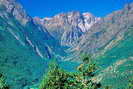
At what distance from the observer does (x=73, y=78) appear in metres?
50.0

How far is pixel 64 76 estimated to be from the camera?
168 ft

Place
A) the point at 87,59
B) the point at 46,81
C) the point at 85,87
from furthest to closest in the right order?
the point at 46,81 < the point at 87,59 < the point at 85,87

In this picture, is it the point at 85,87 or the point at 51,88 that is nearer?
the point at 85,87

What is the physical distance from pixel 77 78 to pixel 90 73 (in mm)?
2180

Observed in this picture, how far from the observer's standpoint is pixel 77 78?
4694 cm

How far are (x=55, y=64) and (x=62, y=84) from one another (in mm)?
4511

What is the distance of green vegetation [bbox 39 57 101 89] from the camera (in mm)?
46469

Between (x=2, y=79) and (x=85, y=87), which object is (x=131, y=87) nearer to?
(x=85, y=87)

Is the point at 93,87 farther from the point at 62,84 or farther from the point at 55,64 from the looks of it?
the point at 55,64

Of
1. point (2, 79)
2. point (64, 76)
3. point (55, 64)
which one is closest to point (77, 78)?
point (64, 76)

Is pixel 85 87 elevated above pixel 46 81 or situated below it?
below

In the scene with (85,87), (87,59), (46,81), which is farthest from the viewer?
(46,81)

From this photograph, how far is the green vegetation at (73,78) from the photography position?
4647 cm

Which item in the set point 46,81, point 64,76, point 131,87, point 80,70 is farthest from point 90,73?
point 131,87
